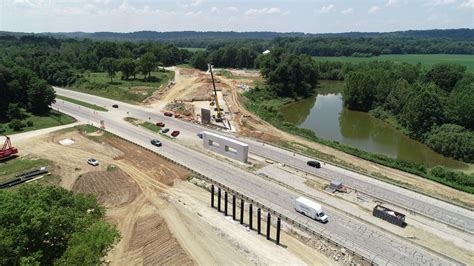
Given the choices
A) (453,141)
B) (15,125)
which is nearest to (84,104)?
(15,125)

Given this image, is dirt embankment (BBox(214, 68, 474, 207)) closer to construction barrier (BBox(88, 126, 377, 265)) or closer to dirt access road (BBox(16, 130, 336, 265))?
construction barrier (BBox(88, 126, 377, 265))

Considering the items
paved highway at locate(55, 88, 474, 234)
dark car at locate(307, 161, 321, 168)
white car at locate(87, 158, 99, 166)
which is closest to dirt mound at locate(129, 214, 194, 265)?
white car at locate(87, 158, 99, 166)

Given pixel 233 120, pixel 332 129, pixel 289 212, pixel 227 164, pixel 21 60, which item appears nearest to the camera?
pixel 289 212

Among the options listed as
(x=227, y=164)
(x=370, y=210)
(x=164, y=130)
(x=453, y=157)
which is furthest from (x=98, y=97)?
(x=453, y=157)

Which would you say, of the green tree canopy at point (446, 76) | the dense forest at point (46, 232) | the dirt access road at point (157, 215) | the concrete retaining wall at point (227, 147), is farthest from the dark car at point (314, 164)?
the green tree canopy at point (446, 76)

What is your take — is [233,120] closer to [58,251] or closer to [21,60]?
[58,251]

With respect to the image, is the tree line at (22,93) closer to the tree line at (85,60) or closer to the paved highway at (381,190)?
the tree line at (85,60)
